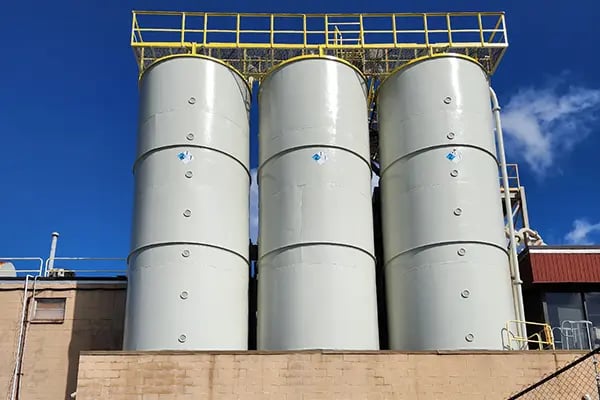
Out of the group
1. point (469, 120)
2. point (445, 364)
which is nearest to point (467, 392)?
point (445, 364)

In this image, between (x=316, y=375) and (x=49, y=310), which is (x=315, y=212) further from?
(x=49, y=310)

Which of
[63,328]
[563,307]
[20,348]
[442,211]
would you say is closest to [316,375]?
[442,211]

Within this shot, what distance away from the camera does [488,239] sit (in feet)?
59.4

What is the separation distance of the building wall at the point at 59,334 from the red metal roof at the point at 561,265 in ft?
35.5

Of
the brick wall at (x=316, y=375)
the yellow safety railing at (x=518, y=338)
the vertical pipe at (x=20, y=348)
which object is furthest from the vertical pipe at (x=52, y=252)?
the yellow safety railing at (x=518, y=338)

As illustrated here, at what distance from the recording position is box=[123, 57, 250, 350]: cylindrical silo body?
1725cm

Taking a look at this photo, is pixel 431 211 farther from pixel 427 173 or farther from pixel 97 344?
pixel 97 344

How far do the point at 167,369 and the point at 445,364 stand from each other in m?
5.76

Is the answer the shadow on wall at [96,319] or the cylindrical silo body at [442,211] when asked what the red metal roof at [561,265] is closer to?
the cylindrical silo body at [442,211]

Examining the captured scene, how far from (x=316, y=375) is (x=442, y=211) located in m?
5.28

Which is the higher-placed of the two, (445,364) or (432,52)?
(432,52)

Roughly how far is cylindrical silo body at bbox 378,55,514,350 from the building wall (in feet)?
24.6

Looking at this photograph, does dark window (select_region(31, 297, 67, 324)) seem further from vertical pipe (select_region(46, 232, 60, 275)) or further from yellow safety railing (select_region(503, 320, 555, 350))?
yellow safety railing (select_region(503, 320, 555, 350))

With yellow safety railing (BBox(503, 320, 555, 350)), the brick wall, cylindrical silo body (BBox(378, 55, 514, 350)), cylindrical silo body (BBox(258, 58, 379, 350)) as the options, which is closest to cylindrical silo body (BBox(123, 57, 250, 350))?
cylindrical silo body (BBox(258, 58, 379, 350))
